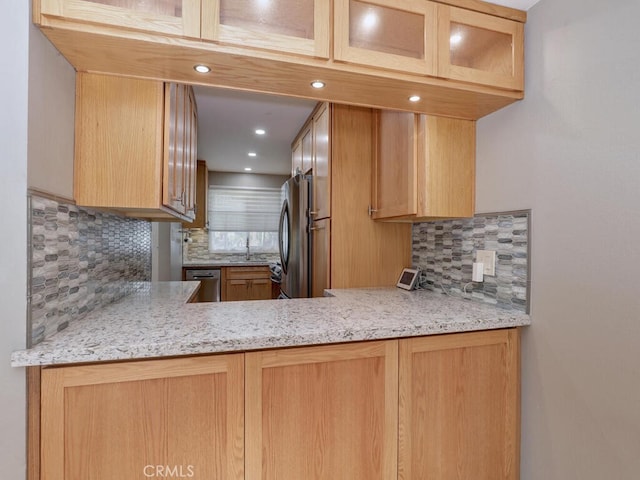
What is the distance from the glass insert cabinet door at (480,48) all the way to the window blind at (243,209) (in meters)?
4.29

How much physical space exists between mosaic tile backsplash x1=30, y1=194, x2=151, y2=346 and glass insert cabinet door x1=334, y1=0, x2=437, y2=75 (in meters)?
1.13

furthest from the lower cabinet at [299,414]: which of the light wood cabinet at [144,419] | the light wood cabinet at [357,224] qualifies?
the light wood cabinet at [357,224]

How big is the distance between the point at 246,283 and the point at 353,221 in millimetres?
3006

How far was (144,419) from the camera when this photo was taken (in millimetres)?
968

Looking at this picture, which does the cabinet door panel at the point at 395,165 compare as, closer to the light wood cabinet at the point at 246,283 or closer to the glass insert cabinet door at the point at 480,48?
the glass insert cabinet door at the point at 480,48

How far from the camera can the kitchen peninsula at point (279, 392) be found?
3.05ft

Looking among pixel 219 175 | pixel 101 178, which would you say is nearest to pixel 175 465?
pixel 101 178

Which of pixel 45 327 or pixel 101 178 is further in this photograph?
pixel 101 178

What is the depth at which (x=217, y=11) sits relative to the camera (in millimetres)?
1033

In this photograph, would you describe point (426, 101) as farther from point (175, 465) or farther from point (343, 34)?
point (175, 465)

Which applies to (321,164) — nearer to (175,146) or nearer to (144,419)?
(175,146)

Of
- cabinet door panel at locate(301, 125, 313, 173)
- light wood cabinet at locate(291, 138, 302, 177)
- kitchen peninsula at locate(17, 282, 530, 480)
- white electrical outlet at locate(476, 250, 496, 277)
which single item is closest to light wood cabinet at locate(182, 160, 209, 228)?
light wood cabinet at locate(291, 138, 302, 177)

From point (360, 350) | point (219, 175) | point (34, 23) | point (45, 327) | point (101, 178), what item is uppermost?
point (219, 175)

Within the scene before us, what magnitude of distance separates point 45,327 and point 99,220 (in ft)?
1.90
